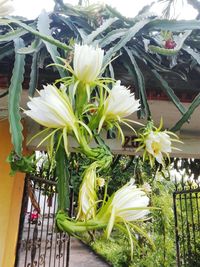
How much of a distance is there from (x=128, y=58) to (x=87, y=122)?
0.52 meters

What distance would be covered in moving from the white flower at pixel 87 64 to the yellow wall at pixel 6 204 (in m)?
1.24

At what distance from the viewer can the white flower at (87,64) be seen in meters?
0.47

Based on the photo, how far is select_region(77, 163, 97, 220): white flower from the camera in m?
0.41

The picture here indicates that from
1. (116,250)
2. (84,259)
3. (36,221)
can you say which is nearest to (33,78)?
(36,221)

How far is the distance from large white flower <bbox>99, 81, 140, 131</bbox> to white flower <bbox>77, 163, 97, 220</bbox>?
0.09 meters

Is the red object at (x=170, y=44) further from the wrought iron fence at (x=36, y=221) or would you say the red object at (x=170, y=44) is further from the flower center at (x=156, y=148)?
the wrought iron fence at (x=36, y=221)

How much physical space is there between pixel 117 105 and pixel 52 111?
0.12 metres

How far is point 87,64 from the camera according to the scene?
0.47 metres

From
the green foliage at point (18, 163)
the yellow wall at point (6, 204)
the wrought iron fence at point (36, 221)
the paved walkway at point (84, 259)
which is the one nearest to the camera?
the green foliage at point (18, 163)

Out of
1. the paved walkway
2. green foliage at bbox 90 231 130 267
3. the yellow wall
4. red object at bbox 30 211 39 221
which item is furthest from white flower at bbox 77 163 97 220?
the paved walkway

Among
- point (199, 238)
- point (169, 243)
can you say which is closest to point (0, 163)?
point (199, 238)

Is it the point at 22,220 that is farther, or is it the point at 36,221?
the point at 36,221

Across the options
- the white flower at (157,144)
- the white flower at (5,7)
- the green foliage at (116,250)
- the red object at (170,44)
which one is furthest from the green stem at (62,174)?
the green foliage at (116,250)

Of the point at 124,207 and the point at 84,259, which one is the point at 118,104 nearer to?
the point at 124,207
